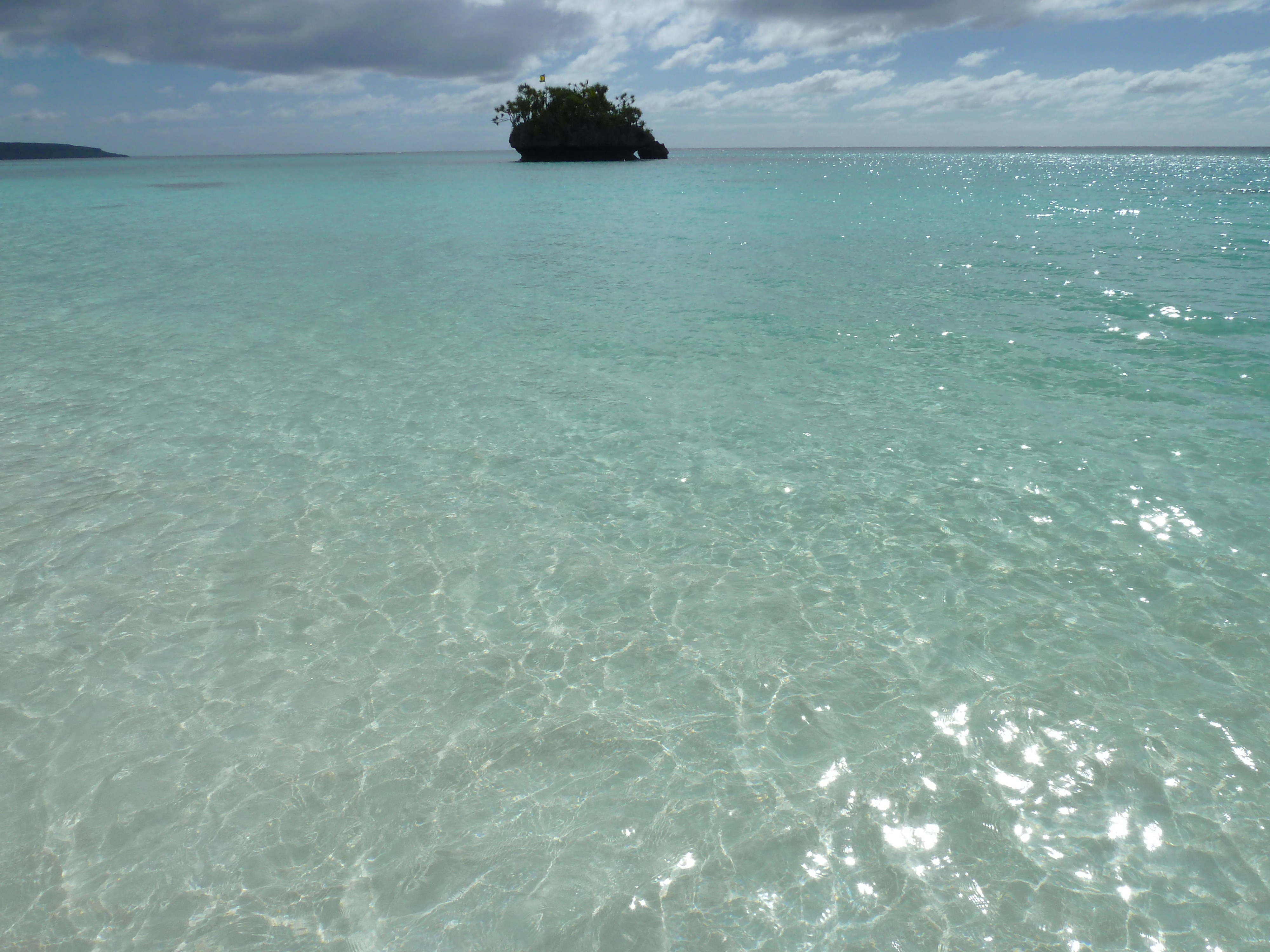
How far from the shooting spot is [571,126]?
132 metres

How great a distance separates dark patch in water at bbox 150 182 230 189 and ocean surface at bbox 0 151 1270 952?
205 feet

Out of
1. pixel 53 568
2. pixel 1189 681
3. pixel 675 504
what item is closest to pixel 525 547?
pixel 675 504

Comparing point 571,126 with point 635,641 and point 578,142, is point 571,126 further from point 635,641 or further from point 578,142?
point 635,641

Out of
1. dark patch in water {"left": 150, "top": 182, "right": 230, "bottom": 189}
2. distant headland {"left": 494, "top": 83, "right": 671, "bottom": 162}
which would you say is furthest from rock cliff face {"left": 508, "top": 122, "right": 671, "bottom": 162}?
dark patch in water {"left": 150, "top": 182, "right": 230, "bottom": 189}

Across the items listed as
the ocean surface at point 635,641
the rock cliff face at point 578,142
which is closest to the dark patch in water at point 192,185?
the ocean surface at point 635,641

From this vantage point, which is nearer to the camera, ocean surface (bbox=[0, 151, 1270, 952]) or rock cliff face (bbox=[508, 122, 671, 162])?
ocean surface (bbox=[0, 151, 1270, 952])

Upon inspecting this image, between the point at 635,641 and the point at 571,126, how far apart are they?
464 ft

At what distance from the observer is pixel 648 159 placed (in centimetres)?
14912

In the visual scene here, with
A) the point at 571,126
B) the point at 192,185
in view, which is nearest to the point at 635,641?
the point at 192,185

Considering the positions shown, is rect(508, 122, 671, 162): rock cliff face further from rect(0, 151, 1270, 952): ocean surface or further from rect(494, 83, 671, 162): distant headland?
rect(0, 151, 1270, 952): ocean surface

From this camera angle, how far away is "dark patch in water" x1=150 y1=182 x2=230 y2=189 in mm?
Result: 65812

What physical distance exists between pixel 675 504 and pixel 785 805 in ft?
12.9

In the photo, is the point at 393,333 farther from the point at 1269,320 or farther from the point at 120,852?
the point at 1269,320

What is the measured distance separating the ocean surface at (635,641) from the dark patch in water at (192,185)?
62.5 m
